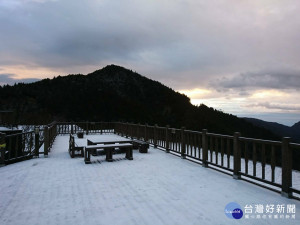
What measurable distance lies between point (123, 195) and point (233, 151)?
294 centimetres

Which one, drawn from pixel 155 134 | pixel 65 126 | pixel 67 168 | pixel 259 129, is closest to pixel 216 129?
pixel 259 129

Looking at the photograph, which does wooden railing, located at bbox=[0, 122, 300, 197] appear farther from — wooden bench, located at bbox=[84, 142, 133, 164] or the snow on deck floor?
wooden bench, located at bbox=[84, 142, 133, 164]

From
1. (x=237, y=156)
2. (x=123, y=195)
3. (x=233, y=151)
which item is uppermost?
(x=233, y=151)

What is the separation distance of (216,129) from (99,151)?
5533cm

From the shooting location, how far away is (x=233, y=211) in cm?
385

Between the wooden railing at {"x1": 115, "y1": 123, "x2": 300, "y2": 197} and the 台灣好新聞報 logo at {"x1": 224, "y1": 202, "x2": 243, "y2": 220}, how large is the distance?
1.20 metres

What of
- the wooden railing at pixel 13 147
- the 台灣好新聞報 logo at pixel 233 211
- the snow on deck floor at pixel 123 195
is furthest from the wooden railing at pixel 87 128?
the 台灣好新聞報 logo at pixel 233 211

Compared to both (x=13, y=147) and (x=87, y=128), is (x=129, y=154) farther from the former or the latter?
(x=87, y=128)

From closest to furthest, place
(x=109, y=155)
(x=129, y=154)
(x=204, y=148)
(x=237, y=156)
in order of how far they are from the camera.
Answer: (x=237, y=156) → (x=204, y=148) → (x=109, y=155) → (x=129, y=154)

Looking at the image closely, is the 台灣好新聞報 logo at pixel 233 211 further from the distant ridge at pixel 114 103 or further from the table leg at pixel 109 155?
the distant ridge at pixel 114 103

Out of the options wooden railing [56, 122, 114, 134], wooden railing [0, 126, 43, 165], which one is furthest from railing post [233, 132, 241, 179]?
wooden railing [56, 122, 114, 134]

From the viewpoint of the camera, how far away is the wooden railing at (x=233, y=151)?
4.52 m

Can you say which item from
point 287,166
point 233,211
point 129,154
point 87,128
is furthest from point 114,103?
point 233,211

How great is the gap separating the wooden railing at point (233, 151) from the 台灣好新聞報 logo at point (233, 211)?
120cm
